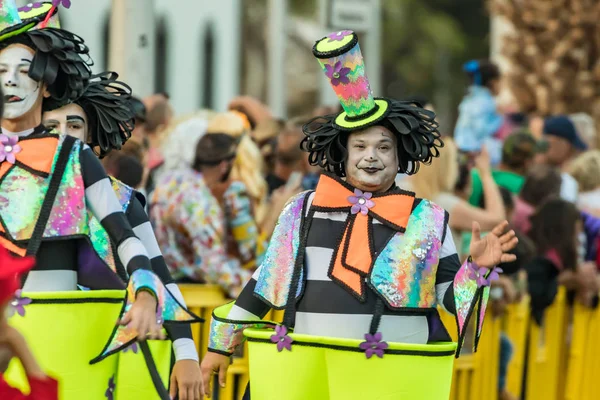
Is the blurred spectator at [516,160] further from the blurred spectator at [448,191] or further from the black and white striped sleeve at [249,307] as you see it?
the black and white striped sleeve at [249,307]

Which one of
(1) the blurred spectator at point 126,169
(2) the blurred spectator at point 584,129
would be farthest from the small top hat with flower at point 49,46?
(2) the blurred spectator at point 584,129

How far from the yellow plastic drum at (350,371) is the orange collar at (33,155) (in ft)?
3.16

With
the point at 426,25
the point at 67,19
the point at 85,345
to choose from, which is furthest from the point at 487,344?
the point at 426,25

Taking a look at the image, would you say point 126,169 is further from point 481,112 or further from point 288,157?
point 481,112

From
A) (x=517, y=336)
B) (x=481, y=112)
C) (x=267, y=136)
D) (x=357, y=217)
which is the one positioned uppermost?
(x=481, y=112)

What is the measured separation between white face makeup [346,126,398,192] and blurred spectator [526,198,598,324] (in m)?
3.51

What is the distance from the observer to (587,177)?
10.6m

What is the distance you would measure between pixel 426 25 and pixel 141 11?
29.5m

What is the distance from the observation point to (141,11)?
8.48 metres

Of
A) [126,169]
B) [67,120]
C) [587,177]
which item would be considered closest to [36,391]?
[67,120]

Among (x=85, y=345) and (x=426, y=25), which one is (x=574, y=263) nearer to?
(x=85, y=345)

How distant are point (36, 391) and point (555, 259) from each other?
5.82 m

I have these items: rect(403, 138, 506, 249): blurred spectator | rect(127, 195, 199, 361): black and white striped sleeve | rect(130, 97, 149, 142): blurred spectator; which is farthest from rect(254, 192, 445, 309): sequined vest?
rect(130, 97, 149, 142): blurred spectator

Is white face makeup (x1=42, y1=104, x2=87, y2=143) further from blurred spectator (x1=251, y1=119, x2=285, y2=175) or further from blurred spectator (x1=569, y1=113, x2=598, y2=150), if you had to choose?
blurred spectator (x1=569, y1=113, x2=598, y2=150)
